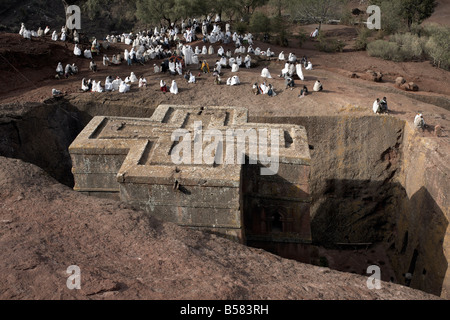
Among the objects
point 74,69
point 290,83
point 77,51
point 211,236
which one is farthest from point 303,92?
point 77,51

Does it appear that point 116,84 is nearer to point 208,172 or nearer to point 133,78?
point 133,78

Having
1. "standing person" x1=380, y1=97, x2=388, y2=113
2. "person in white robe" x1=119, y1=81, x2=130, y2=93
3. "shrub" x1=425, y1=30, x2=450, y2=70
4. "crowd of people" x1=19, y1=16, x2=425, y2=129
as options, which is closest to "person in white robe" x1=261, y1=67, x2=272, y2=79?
"crowd of people" x1=19, y1=16, x2=425, y2=129

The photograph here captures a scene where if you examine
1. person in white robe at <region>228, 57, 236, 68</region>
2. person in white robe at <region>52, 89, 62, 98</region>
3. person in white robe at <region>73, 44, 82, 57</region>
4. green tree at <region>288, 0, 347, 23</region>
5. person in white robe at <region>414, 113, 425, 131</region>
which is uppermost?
green tree at <region>288, 0, 347, 23</region>

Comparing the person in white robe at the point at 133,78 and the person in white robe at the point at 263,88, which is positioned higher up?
the person in white robe at the point at 133,78

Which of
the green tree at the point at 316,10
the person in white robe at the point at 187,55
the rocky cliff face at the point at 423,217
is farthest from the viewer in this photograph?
the green tree at the point at 316,10

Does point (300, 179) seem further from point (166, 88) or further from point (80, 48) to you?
point (80, 48)

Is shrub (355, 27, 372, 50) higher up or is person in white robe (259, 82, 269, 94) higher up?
shrub (355, 27, 372, 50)

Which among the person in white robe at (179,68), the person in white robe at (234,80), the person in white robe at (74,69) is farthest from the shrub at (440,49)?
the person in white robe at (74,69)

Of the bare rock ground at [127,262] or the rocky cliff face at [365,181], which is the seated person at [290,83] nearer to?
the rocky cliff face at [365,181]

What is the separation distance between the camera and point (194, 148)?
11.8m

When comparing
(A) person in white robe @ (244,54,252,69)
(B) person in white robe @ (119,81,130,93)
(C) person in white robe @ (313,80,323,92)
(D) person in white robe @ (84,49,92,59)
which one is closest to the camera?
(B) person in white robe @ (119,81,130,93)

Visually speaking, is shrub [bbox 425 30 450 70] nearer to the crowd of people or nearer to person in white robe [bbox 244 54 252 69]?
the crowd of people

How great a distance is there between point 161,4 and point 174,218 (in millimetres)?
22720

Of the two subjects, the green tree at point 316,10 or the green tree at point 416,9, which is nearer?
the green tree at point 416,9
